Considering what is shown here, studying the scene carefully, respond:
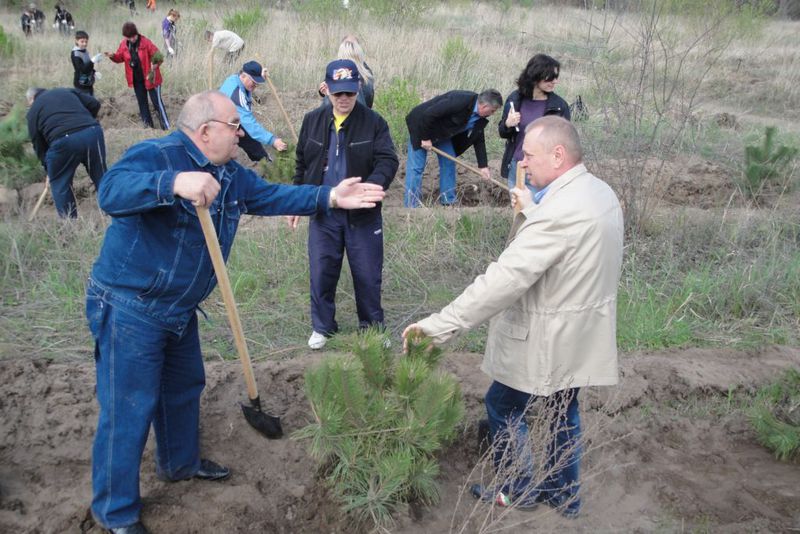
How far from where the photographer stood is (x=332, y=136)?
13.3 feet

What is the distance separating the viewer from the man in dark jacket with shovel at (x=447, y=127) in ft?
20.2

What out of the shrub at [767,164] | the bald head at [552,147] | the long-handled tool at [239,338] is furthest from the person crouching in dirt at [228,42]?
the bald head at [552,147]

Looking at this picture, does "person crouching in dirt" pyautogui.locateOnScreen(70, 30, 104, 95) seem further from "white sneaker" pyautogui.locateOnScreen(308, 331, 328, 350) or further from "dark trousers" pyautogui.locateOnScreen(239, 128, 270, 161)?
"white sneaker" pyautogui.locateOnScreen(308, 331, 328, 350)

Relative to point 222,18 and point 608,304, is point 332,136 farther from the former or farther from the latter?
point 222,18

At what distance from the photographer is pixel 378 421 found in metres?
2.80

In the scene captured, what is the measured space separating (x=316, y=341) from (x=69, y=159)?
12.2ft

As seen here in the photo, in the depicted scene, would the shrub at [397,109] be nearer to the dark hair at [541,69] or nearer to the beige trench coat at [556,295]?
the dark hair at [541,69]

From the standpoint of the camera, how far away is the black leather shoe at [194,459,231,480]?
3.07 m

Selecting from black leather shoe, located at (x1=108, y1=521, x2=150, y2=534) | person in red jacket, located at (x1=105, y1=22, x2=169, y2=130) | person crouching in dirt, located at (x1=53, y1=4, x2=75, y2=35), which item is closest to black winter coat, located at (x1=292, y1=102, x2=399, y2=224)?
black leather shoe, located at (x1=108, y1=521, x2=150, y2=534)

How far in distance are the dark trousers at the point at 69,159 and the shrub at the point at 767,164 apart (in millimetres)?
7137

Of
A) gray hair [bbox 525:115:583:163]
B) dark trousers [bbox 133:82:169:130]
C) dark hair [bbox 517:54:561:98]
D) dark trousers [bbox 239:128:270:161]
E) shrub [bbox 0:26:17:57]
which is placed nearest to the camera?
gray hair [bbox 525:115:583:163]

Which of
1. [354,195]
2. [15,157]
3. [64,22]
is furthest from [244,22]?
[354,195]

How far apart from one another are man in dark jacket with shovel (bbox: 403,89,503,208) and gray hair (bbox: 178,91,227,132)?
3.96m

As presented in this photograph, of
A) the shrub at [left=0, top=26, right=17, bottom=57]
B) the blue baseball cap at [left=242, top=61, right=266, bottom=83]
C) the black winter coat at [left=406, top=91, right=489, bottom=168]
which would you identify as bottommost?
the shrub at [left=0, top=26, right=17, bottom=57]
